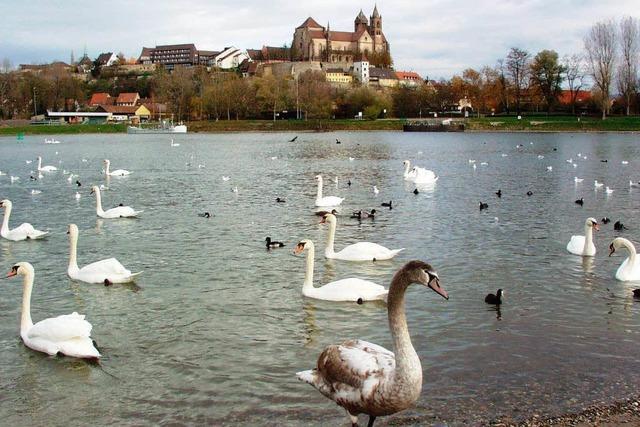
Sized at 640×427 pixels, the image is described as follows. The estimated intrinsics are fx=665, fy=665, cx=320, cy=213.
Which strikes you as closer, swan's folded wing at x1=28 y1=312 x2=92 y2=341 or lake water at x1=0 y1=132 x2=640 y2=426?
lake water at x1=0 y1=132 x2=640 y2=426

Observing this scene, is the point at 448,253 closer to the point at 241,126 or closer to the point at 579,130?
the point at 579,130

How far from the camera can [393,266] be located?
14586 millimetres

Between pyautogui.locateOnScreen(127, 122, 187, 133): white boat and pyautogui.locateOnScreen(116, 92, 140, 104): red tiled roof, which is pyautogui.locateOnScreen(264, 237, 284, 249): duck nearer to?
pyautogui.locateOnScreen(127, 122, 187, 133): white boat

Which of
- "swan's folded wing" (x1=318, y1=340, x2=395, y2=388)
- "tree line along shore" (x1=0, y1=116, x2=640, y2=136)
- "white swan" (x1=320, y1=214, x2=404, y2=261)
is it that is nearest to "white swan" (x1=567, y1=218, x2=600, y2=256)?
"white swan" (x1=320, y1=214, x2=404, y2=261)

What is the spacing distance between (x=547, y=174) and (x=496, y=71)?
9719 centimetres

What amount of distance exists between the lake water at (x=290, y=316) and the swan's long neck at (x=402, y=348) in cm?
209

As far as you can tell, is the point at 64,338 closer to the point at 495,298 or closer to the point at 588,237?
the point at 495,298

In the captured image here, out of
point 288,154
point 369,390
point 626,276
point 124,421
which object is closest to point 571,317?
Result: point 626,276

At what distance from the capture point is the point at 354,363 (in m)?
6.11

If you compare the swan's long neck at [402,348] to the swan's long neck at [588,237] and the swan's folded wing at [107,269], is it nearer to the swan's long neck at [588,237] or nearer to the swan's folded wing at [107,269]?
the swan's folded wing at [107,269]

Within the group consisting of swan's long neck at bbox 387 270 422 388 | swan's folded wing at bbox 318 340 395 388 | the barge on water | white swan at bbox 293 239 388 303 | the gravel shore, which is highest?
the barge on water

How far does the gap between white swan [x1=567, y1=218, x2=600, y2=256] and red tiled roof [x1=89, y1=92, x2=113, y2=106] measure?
174775 millimetres

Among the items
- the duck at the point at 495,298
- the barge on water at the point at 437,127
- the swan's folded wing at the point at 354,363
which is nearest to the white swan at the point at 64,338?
the swan's folded wing at the point at 354,363

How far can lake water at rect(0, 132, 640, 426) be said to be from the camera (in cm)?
802
